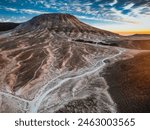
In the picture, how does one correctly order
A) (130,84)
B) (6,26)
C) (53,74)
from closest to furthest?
1. (130,84)
2. (53,74)
3. (6,26)

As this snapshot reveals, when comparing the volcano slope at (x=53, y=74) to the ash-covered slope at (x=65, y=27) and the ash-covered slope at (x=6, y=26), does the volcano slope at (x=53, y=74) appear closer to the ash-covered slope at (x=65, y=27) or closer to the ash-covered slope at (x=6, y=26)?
the ash-covered slope at (x=65, y=27)

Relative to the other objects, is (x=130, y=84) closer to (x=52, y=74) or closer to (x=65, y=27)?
(x=52, y=74)

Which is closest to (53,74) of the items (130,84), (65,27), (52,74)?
(52,74)

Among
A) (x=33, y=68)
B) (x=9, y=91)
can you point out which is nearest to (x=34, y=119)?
(x=9, y=91)

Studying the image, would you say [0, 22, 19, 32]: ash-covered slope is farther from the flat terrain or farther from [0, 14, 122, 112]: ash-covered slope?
the flat terrain

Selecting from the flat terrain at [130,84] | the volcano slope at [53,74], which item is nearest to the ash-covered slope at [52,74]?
the volcano slope at [53,74]

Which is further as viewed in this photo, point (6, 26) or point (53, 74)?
point (6, 26)

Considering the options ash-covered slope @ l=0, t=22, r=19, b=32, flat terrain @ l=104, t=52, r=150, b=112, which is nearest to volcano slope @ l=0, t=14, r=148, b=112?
flat terrain @ l=104, t=52, r=150, b=112
